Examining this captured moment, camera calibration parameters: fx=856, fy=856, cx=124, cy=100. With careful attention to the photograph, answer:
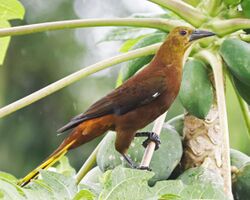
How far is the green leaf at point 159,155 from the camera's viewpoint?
2164 millimetres

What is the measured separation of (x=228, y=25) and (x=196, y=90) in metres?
0.24

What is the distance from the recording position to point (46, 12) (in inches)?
389

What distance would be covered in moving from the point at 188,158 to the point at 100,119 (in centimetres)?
28

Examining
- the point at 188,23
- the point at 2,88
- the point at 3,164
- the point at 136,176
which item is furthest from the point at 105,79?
the point at 136,176

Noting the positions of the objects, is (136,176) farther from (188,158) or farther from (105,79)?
(105,79)

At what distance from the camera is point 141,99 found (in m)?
2.44

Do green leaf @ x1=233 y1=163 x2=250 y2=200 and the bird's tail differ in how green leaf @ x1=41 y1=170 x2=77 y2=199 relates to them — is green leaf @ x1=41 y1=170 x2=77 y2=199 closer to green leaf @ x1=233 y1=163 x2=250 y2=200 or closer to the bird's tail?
the bird's tail

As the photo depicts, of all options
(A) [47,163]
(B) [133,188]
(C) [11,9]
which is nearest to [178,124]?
(A) [47,163]

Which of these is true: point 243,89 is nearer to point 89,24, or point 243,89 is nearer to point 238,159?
point 238,159

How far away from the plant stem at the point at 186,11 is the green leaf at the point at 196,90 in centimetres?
14

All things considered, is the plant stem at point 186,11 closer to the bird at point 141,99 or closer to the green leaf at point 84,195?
the bird at point 141,99

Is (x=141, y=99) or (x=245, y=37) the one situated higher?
(x=245, y=37)

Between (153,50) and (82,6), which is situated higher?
(153,50)

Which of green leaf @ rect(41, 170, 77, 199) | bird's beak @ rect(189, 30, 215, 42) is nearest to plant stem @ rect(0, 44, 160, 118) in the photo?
bird's beak @ rect(189, 30, 215, 42)
